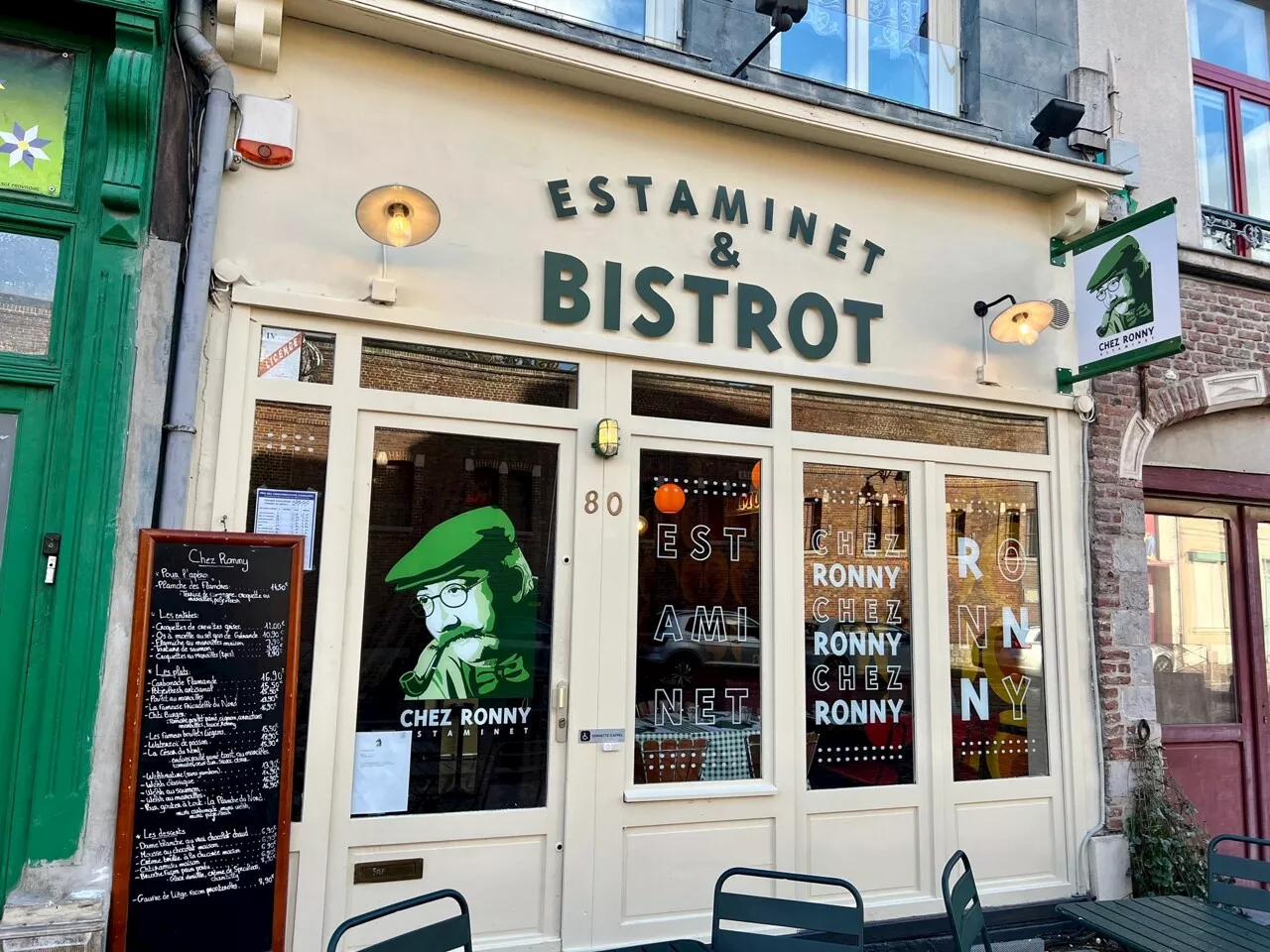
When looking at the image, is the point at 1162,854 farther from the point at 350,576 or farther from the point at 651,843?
the point at 350,576

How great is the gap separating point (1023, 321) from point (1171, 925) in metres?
3.27

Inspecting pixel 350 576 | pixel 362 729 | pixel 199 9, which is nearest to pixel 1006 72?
pixel 199 9

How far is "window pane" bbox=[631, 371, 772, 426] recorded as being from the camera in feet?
15.8

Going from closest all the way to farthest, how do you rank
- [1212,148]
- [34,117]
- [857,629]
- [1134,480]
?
[34,117]
[857,629]
[1134,480]
[1212,148]

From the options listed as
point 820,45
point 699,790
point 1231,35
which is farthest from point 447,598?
point 1231,35

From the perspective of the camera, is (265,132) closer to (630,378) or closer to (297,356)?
(297,356)

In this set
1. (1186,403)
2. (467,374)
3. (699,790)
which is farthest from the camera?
(1186,403)

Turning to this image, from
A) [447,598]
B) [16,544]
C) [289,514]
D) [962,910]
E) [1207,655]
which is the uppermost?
[289,514]

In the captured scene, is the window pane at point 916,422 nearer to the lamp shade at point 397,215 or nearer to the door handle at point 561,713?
the door handle at point 561,713

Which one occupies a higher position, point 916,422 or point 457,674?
point 916,422

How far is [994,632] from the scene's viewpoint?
5.50 m

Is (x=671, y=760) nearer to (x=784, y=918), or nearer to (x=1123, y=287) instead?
(x=784, y=918)

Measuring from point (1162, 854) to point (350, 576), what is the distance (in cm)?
506

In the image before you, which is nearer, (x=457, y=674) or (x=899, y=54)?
(x=457, y=674)
